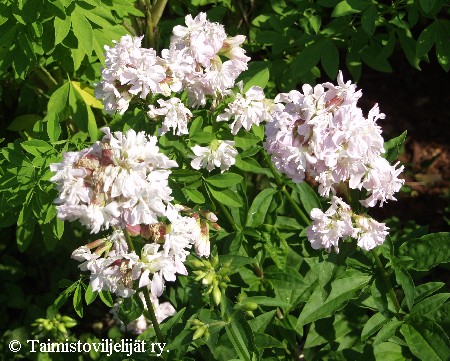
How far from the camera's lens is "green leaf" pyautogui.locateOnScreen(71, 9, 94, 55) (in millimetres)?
2467

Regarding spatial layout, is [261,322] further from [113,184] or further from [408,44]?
[408,44]

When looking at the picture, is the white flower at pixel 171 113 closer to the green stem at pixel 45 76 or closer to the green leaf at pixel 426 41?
A: the green stem at pixel 45 76

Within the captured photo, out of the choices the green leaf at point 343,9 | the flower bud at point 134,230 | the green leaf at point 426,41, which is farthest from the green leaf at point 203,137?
the green leaf at point 426,41

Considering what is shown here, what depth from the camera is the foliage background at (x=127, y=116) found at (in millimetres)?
2424

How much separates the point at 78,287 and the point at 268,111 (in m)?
0.92

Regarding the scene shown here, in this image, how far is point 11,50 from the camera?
8.46 ft

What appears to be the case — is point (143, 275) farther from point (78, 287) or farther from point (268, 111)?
point (268, 111)

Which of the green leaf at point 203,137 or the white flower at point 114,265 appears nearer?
the white flower at point 114,265

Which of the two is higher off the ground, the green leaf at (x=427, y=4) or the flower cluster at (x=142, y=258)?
the green leaf at (x=427, y=4)

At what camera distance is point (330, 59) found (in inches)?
120

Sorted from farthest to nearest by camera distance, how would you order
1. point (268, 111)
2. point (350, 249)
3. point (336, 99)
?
point (268, 111), point (350, 249), point (336, 99)

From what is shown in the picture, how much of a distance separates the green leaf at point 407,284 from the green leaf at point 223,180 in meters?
0.68

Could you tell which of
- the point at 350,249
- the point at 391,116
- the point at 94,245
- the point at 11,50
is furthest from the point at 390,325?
the point at 391,116

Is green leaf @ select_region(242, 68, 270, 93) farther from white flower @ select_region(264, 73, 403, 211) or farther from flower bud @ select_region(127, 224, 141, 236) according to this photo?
flower bud @ select_region(127, 224, 141, 236)
